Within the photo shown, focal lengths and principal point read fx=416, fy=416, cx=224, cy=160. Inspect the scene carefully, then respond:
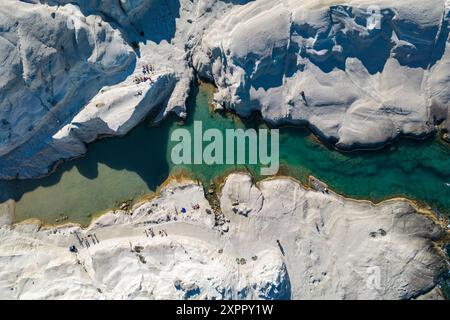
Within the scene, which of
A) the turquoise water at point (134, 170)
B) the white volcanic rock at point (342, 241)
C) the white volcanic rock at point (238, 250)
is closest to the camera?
the white volcanic rock at point (238, 250)

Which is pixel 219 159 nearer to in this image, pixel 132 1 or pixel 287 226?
pixel 287 226

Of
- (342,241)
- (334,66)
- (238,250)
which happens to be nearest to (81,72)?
(238,250)

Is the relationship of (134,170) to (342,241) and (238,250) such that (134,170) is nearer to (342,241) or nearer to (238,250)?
(238,250)

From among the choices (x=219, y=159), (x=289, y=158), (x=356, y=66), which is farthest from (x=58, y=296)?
(x=356, y=66)

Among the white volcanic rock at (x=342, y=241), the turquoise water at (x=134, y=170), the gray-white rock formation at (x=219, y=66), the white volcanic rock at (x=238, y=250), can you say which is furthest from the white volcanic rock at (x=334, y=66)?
the white volcanic rock at (x=238, y=250)

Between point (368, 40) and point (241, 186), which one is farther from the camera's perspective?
point (241, 186)

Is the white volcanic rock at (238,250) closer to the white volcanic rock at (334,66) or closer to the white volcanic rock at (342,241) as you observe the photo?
the white volcanic rock at (342,241)

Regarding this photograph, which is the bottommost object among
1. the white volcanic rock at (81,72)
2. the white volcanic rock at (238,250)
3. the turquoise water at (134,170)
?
the white volcanic rock at (238,250)
